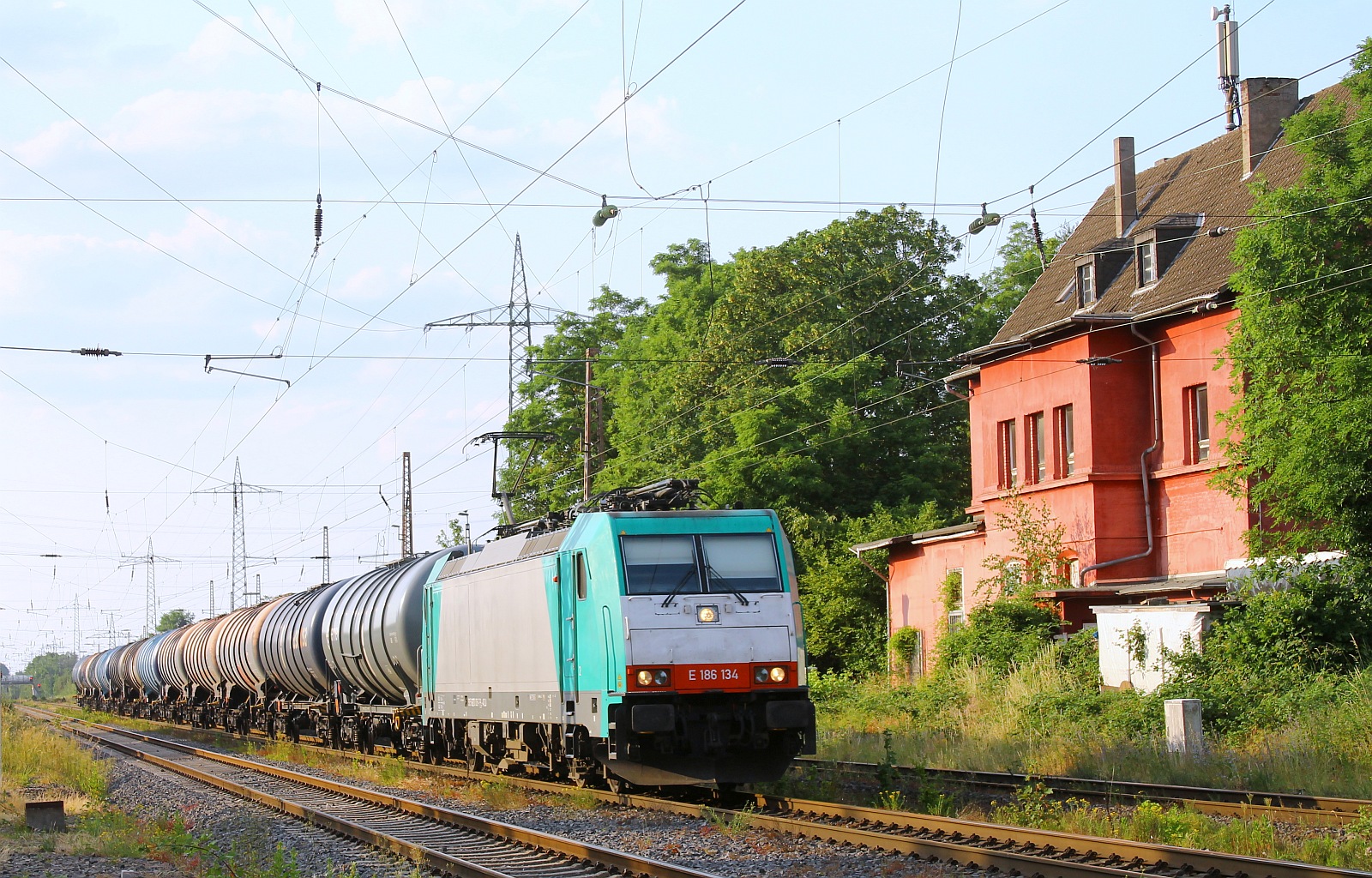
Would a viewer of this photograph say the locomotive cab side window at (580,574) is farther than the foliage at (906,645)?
No

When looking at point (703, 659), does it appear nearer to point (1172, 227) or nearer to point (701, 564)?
point (701, 564)

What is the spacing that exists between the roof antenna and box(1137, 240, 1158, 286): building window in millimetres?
5304

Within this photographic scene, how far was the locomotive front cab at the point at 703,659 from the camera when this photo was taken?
49.0 feet

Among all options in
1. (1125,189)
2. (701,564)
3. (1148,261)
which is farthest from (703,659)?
(1125,189)

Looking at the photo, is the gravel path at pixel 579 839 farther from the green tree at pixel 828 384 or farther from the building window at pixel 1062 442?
the green tree at pixel 828 384

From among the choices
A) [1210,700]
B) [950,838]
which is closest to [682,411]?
[1210,700]

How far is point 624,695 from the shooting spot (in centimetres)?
1477

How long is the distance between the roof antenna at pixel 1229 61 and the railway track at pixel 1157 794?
24397mm

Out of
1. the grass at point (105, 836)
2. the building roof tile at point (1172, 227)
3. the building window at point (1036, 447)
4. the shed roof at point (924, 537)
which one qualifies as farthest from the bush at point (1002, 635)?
the grass at point (105, 836)

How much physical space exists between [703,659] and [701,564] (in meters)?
1.10

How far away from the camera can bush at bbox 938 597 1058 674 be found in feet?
97.0

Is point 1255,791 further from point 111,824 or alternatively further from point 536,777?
point 111,824

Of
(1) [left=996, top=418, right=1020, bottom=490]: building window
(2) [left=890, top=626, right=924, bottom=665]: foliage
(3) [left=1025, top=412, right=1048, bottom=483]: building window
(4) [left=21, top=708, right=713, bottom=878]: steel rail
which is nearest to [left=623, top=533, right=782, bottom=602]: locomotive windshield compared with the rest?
(4) [left=21, top=708, right=713, bottom=878]: steel rail

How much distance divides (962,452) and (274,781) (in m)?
33.5
